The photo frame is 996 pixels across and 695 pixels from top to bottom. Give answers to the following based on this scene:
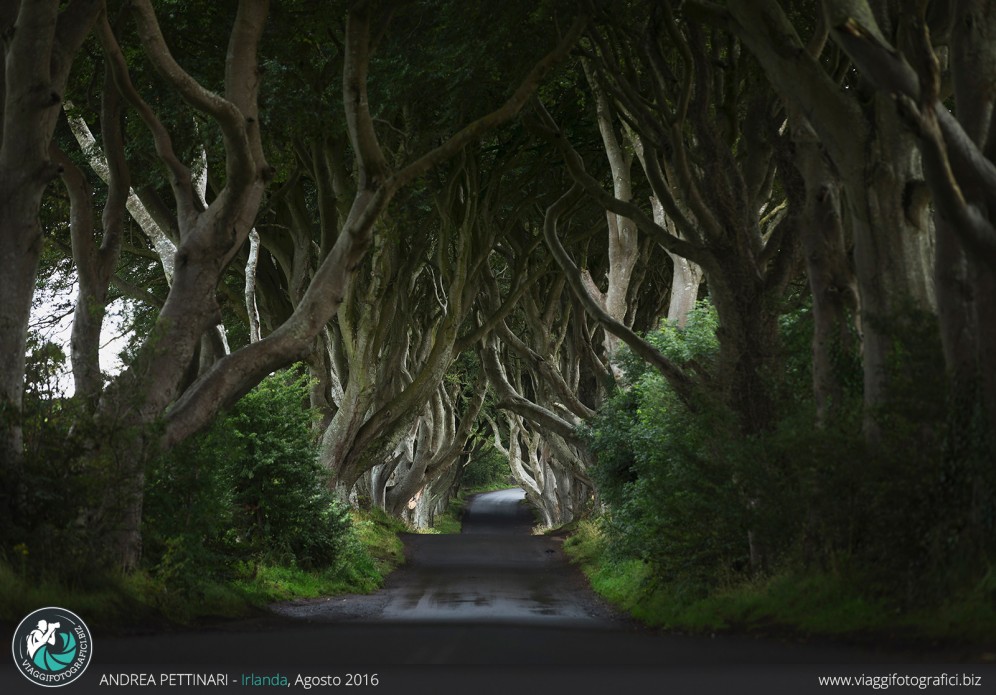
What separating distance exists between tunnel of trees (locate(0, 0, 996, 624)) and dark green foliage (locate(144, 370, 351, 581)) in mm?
63

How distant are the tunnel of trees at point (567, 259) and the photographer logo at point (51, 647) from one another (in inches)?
66.9

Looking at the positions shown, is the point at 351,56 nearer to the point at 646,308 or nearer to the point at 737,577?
the point at 737,577

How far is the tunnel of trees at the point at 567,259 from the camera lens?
34.7 feet

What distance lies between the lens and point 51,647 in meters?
9.02

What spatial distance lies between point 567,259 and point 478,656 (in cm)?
1109

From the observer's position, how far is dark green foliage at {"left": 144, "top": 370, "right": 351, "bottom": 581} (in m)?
14.4

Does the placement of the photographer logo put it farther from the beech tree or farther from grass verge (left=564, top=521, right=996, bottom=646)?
grass verge (left=564, top=521, right=996, bottom=646)

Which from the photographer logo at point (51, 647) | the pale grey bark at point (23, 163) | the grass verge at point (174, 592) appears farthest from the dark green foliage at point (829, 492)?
the pale grey bark at point (23, 163)

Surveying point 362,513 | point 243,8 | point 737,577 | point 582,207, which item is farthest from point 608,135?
point 362,513

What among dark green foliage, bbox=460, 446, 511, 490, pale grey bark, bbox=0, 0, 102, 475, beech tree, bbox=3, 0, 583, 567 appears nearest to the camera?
pale grey bark, bbox=0, 0, 102, 475

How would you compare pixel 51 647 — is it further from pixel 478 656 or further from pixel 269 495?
pixel 269 495

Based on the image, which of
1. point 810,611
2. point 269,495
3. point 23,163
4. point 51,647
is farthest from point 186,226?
point 810,611

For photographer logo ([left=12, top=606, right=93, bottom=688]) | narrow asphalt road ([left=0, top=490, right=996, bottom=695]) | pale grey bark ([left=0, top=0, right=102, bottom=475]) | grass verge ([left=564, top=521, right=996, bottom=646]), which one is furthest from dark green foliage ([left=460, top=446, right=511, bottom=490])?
photographer logo ([left=12, top=606, right=93, bottom=688])

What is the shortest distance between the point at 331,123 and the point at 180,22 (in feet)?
13.4
